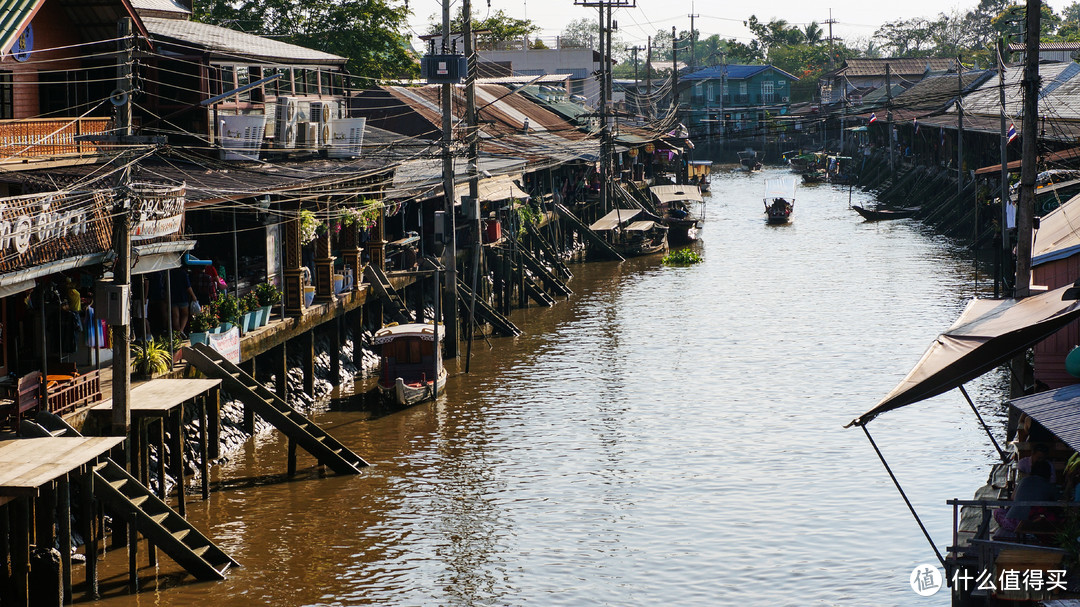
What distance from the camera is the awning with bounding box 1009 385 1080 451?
14.3 meters

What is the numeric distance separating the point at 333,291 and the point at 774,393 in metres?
11.7

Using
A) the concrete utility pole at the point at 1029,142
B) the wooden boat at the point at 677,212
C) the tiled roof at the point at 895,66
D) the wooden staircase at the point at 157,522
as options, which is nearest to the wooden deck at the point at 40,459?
the wooden staircase at the point at 157,522

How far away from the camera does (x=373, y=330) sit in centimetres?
3659

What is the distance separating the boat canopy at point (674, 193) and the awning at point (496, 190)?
20321mm

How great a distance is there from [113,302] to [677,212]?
1923 inches

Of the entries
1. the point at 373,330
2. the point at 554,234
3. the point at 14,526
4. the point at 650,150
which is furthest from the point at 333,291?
the point at 650,150

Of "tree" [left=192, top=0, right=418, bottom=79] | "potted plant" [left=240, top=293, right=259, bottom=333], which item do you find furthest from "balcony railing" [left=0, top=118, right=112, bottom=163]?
"tree" [left=192, top=0, right=418, bottom=79]

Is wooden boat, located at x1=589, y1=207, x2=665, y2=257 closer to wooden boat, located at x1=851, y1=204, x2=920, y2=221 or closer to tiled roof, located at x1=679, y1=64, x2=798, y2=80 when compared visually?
wooden boat, located at x1=851, y1=204, x2=920, y2=221

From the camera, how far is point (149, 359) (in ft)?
74.0

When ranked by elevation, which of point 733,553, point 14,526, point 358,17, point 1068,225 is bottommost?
point 733,553

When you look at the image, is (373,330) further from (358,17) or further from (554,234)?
(358,17)

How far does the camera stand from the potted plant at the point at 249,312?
26.9 m

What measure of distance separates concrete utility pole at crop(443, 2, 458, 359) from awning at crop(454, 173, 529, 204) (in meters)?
8.12

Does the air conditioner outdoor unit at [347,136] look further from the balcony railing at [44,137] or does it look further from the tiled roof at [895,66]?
the tiled roof at [895,66]
